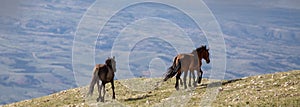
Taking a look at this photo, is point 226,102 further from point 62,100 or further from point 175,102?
point 62,100

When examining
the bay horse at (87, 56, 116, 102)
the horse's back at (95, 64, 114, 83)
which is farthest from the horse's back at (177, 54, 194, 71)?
the horse's back at (95, 64, 114, 83)

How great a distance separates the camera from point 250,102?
1259 inches

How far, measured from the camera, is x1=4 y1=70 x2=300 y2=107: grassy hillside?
3291 cm

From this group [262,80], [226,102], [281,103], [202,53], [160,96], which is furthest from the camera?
[202,53]

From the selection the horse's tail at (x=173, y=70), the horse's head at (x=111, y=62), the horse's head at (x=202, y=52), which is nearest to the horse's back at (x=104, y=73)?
the horse's head at (x=111, y=62)

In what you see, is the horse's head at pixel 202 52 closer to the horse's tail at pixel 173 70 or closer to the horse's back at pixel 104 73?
the horse's tail at pixel 173 70

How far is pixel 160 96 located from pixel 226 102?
6.41 meters

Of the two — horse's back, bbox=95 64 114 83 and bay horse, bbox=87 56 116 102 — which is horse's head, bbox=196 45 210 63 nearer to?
bay horse, bbox=87 56 116 102

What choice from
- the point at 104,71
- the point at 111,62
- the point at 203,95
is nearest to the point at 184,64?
the point at 203,95

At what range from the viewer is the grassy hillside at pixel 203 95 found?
108 feet

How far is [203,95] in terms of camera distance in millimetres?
36344

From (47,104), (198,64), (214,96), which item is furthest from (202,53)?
(47,104)

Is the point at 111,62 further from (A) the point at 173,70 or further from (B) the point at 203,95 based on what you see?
(B) the point at 203,95

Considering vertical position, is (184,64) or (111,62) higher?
(111,62)
